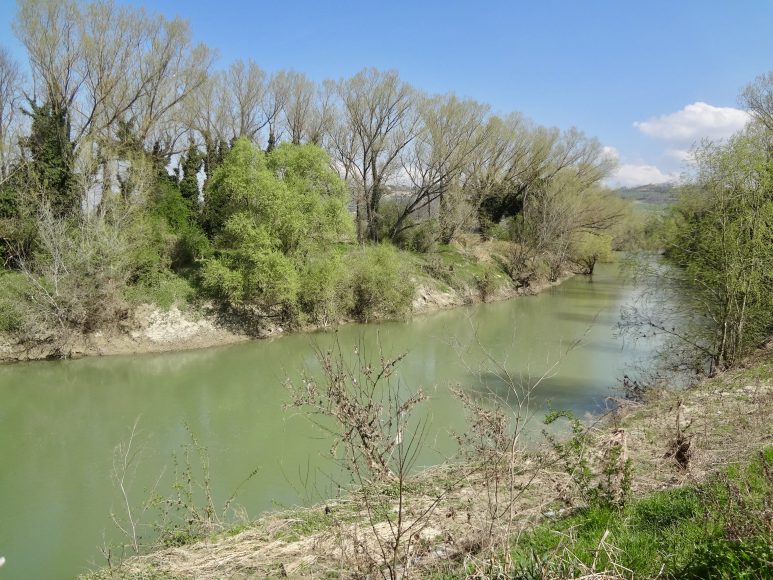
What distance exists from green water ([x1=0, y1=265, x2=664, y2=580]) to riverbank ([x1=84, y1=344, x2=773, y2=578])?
1.32 m

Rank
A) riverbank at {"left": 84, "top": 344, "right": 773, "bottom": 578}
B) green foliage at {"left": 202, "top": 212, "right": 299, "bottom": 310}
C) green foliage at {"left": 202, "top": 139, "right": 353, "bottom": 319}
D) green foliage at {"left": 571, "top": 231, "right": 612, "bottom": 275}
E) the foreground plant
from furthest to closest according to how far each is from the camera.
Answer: green foliage at {"left": 571, "top": 231, "right": 612, "bottom": 275}
green foliage at {"left": 202, "top": 139, "right": 353, "bottom": 319}
green foliage at {"left": 202, "top": 212, "right": 299, "bottom": 310}
the foreground plant
riverbank at {"left": 84, "top": 344, "right": 773, "bottom": 578}

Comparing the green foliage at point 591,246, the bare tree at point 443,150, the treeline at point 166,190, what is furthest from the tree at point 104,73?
the green foliage at point 591,246

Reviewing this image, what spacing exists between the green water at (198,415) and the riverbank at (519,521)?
132 cm

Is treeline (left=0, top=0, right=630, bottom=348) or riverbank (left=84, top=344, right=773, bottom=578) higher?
treeline (left=0, top=0, right=630, bottom=348)

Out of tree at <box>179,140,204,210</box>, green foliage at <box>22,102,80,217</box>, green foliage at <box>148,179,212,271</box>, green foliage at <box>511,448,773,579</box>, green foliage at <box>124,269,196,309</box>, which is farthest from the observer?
tree at <box>179,140,204,210</box>

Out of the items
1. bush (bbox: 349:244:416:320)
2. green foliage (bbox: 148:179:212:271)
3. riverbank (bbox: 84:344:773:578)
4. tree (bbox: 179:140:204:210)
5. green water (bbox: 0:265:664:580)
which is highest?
tree (bbox: 179:140:204:210)

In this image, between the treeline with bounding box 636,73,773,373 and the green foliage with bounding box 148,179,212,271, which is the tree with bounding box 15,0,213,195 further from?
the treeline with bounding box 636,73,773,373

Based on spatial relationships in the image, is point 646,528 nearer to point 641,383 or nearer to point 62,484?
point 62,484

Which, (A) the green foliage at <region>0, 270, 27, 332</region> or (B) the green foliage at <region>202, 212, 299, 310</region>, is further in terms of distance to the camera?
(B) the green foliage at <region>202, 212, 299, 310</region>

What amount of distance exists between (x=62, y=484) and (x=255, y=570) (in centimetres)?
577

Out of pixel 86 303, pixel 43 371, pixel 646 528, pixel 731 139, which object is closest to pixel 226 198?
pixel 86 303

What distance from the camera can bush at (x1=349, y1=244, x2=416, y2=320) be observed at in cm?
2331

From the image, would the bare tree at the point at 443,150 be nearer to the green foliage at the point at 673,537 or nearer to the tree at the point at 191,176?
the tree at the point at 191,176

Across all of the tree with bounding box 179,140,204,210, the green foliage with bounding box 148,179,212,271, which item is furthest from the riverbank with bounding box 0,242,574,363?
the tree with bounding box 179,140,204,210
